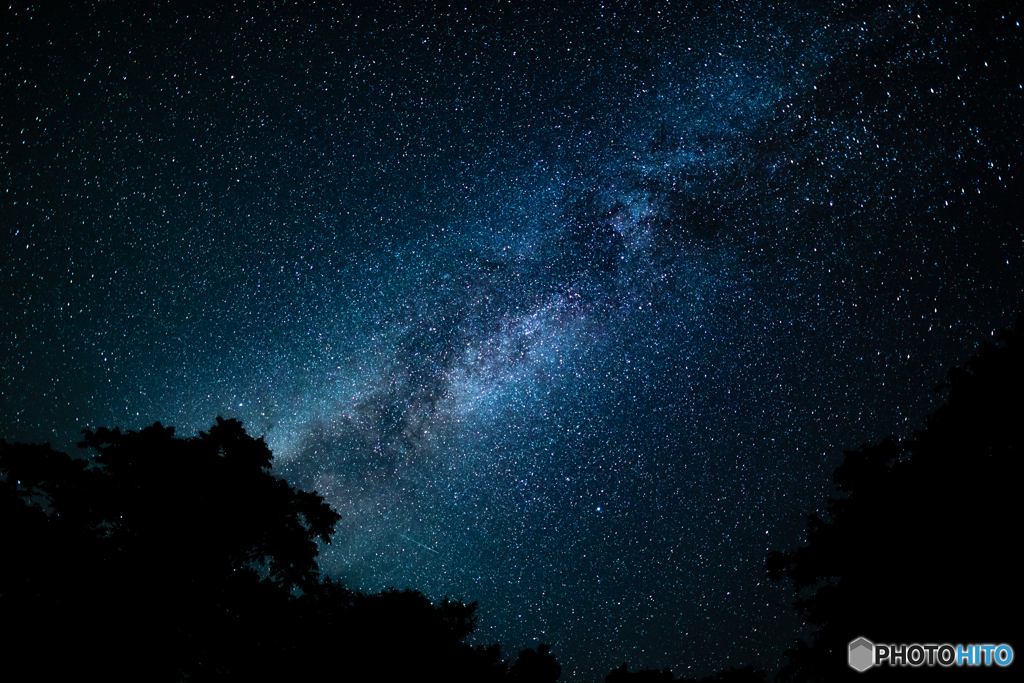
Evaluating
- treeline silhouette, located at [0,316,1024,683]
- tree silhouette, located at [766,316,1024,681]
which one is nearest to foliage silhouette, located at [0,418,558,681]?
treeline silhouette, located at [0,316,1024,683]

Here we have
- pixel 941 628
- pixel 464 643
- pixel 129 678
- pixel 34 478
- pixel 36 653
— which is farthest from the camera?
pixel 464 643

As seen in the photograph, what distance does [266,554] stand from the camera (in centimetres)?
1098

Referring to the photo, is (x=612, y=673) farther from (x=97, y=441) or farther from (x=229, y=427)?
(x=97, y=441)

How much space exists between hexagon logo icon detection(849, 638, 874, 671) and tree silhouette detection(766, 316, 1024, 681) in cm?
14

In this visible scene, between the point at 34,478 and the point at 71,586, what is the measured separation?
222 cm

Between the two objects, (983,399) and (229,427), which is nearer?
(983,399)

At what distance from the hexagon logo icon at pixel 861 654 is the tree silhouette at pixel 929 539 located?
0.14m

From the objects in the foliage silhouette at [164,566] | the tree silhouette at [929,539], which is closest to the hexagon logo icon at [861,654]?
the tree silhouette at [929,539]

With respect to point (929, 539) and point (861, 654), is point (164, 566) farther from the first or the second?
point (929, 539)

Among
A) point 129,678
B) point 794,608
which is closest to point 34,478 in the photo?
point 129,678

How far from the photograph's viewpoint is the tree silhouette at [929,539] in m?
7.37

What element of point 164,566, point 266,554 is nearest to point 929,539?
point 266,554

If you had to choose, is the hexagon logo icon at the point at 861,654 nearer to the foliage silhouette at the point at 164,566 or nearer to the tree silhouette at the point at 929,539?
the tree silhouette at the point at 929,539

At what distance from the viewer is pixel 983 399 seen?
8766 mm
